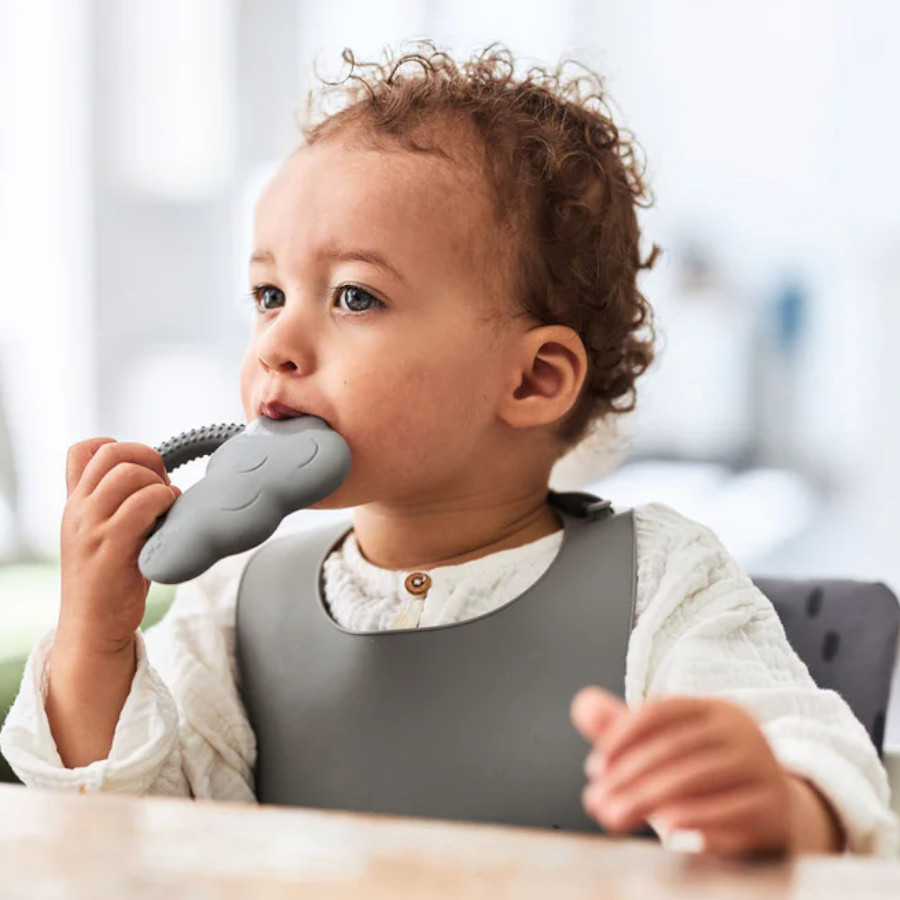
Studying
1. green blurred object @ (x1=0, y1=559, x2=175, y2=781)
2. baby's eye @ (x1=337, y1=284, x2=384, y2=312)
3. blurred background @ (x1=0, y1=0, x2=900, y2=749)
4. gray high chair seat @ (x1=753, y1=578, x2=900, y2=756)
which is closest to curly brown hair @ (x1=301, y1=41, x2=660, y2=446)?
baby's eye @ (x1=337, y1=284, x2=384, y2=312)

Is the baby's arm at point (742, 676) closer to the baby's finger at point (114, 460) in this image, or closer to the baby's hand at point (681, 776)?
the baby's hand at point (681, 776)

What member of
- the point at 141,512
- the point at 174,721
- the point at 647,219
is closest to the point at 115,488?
the point at 141,512

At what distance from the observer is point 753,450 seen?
10.7 feet

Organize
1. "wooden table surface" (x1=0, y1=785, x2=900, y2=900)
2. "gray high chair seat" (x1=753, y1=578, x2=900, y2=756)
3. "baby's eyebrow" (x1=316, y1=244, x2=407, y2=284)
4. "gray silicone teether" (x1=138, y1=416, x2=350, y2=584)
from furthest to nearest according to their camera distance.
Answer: "gray high chair seat" (x1=753, y1=578, x2=900, y2=756) < "baby's eyebrow" (x1=316, y1=244, x2=407, y2=284) < "gray silicone teether" (x1=138, y1=416, x2=350, y2=584) < "wooden table surface" (x1=0, y1=785, x2=900, y2=900)

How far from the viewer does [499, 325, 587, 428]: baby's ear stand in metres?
0.89

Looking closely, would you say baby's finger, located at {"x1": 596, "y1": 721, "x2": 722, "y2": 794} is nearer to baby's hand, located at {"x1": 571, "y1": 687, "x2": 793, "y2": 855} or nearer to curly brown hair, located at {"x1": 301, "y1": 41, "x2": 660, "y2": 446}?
baby's hand, located at {"x1": 571, "y1": 687, "x2": 793, "y2": 855}

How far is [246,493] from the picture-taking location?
0.73 metres

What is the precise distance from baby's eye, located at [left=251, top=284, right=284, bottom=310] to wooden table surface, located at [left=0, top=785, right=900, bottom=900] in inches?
19.4

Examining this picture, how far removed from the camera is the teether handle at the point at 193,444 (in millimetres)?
831

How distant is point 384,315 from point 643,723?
0.42m

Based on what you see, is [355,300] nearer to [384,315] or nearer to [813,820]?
[384,315]

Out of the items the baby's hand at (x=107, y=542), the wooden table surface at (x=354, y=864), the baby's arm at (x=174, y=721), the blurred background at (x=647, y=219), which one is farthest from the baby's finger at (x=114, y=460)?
the blurred background at (x=647, y=219)

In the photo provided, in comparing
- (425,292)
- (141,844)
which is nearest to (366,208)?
(425,292)

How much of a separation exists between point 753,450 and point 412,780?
258cm
